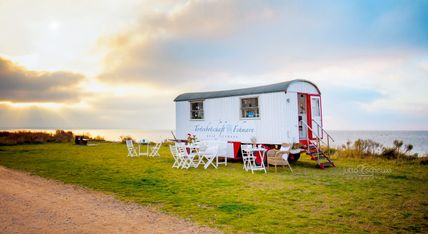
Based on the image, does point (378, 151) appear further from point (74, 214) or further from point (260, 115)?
point (74, 214)

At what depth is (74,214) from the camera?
495 cm

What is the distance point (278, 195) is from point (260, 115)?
5545 mm

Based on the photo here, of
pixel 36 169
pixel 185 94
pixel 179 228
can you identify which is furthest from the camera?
pixel 185 94

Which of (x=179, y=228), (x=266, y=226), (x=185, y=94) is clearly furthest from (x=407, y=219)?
(x=185, y=94)

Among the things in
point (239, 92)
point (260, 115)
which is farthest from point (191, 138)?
point (260, 115)

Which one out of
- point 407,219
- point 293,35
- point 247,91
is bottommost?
point 407,219

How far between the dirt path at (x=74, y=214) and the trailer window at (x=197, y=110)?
7.91 meters

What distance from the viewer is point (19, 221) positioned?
14.9 feet

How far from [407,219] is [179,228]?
142 inches

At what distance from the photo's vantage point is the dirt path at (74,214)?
165 inches

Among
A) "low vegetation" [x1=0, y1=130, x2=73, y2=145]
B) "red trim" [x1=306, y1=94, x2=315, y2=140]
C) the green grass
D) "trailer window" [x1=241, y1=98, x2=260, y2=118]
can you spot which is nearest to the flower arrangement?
"trailer window" [x1=241, y1=98, x2=260, y2=118]

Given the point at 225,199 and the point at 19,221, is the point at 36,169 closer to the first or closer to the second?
the point at 19,221

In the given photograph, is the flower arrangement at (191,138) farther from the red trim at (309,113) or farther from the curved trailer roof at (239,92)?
the red trim at (309,113)

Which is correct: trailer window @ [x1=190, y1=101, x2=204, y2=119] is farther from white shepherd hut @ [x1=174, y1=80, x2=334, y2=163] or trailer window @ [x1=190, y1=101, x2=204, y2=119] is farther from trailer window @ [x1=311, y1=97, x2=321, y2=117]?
trailer window @ [x1=311, y1=97, x2=321, y2=117]
